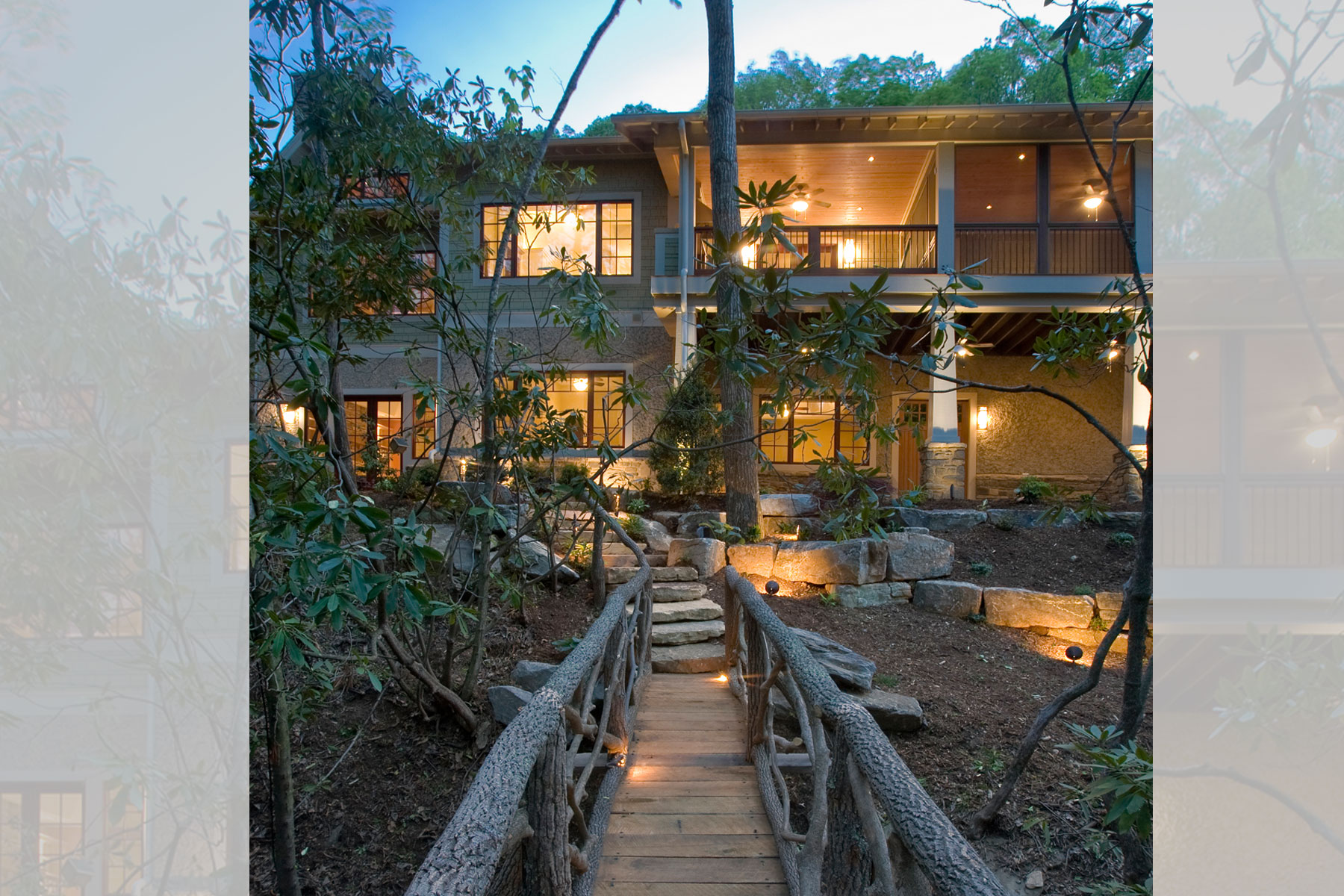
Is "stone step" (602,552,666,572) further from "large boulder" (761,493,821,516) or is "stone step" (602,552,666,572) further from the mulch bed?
the mulch bed

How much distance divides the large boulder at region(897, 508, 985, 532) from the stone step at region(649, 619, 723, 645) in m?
3.25

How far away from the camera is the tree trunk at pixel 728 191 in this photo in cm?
652

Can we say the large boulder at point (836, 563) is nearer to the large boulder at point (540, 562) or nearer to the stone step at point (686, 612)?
the stone step at point (686, 612)

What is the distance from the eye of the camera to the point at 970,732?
12.2 feet

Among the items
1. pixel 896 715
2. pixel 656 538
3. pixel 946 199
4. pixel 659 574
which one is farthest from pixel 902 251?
pixel 896 715

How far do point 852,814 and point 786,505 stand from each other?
6.53 metres

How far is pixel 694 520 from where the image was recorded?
745cm

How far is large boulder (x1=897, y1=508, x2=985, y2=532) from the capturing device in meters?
7.40

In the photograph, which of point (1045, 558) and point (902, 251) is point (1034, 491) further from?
point (902, 251)
